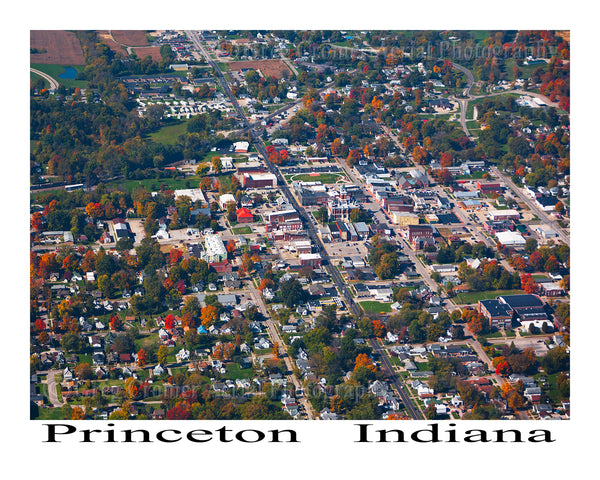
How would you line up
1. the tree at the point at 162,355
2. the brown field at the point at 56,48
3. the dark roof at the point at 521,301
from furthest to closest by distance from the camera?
1. the brown field at the point at 56,48
2. the dark roof at the point at 521,301
3. the tree at the point at 162,355

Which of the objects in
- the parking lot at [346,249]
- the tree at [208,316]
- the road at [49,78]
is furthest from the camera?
the road at [49,78]

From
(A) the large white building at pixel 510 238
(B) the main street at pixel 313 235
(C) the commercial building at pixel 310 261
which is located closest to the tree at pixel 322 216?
(B) the main street at pixel 313 235

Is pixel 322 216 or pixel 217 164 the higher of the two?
pixel 217 164

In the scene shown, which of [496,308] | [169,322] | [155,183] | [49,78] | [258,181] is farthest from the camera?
[49,78]

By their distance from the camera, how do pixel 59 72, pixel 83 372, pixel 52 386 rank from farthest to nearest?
pixel 59 72, pixel 83 372, pixel 52 386

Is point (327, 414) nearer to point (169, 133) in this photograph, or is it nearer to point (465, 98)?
point (169, 133)

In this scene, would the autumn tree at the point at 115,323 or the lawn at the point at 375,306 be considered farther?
the lawn at the point at 375,306

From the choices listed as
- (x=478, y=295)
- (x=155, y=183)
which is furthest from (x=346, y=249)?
(x=155, y=183)

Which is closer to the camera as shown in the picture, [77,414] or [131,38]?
[77,414]

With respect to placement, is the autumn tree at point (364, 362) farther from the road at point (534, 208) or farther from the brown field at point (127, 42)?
the brown field at point (127, 42)
